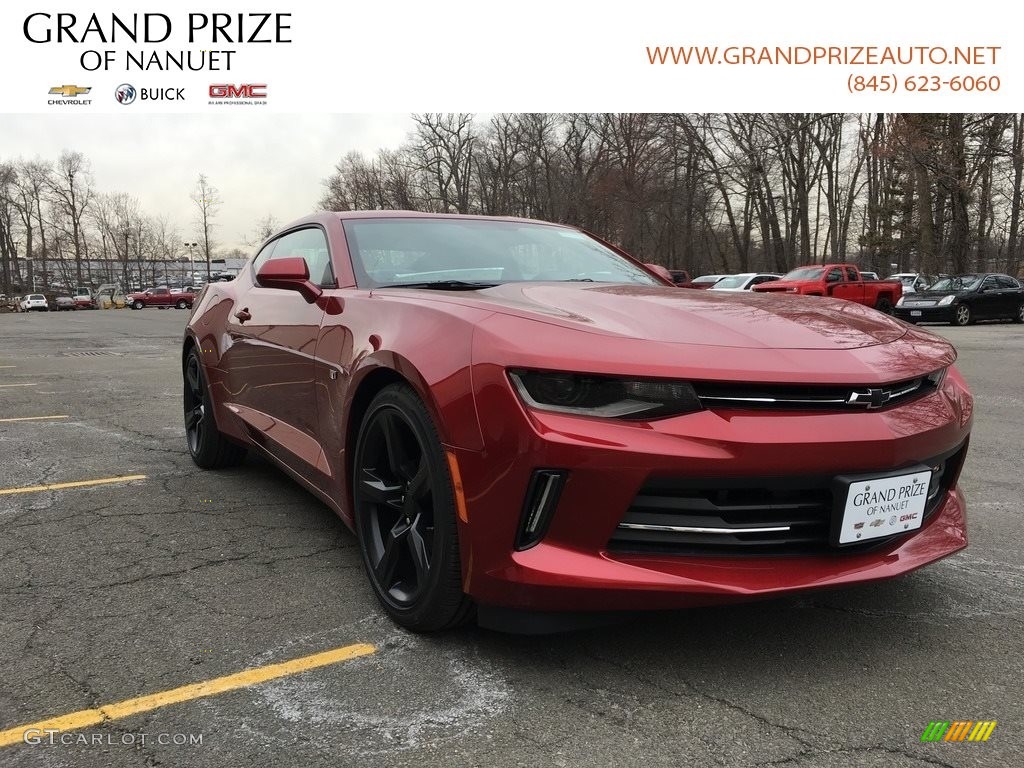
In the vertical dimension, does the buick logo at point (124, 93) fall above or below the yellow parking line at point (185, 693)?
above

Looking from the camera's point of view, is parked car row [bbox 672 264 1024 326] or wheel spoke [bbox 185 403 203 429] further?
parked car row [bbox 672 264 1024 326]

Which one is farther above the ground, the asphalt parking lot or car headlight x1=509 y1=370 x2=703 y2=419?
car headlight x1=509 y1=370 x2=703 y2=419

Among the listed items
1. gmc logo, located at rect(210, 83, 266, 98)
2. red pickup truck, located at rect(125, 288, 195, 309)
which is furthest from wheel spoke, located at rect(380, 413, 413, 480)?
red pickup truck, located at rect(125, 288, 195, 309)

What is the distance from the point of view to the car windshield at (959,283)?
21.9 metres

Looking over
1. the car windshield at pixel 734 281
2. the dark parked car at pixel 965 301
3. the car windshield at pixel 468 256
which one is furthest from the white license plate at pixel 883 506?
the car windshield at pixel 734 281

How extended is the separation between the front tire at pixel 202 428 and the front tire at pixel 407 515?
2.02 m

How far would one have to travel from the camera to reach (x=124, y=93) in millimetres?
13125

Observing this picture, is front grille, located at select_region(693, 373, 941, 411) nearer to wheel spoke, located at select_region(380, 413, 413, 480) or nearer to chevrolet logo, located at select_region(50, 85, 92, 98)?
wheel spoke, located at select_region(380, 413, 413, 480)

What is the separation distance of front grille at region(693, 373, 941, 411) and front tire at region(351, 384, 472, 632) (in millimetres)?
755

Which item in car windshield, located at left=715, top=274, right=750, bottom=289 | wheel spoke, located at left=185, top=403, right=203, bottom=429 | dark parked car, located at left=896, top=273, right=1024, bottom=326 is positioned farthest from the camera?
car windshield, located at left=715, top=274, right=750, bottom=289

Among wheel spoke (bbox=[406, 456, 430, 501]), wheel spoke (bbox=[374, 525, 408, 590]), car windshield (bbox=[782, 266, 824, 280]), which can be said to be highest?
car windshield (bbox=[782, 266, 824, 280])

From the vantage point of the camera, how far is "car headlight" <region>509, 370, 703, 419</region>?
1.97 metres

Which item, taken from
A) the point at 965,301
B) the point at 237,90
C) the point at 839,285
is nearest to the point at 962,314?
the point at 965,301

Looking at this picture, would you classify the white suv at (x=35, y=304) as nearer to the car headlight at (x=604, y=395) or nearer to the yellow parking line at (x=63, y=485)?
the yellow parking line at (x=63, y=485)
